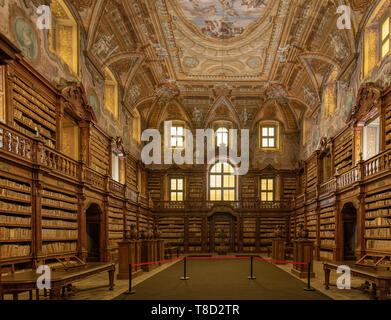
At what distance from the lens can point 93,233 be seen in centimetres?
1410

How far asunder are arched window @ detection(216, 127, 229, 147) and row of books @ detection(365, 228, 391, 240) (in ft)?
45.5

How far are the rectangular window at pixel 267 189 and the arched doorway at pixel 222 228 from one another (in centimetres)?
279

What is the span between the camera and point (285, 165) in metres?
23.7

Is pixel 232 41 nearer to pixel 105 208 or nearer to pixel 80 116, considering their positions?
pixel 80 116

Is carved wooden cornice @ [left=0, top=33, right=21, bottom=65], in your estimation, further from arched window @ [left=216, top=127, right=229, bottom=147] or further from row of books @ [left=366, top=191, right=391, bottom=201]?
arched window @ [left=216, top=127, right=229, bottom=147]

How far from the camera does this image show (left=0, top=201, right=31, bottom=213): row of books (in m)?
7.59

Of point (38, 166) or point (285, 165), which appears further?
point (285, 165)

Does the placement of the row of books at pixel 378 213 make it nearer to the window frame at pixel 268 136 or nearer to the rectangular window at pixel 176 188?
the window frame at pixel 268 136

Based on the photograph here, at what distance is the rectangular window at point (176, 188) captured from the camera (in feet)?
78.5

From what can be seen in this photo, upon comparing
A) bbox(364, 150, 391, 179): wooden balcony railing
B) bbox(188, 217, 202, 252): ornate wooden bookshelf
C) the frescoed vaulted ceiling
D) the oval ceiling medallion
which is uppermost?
the oval ceiling medallion

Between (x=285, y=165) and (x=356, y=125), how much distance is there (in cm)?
1036

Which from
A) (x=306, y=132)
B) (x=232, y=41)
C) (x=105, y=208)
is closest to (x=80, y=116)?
(x=105, y=208)

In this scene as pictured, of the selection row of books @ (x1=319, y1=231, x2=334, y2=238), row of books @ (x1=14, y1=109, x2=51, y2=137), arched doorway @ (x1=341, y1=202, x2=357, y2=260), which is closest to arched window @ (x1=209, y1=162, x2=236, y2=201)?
row of books @ (x1=319, y1=231, x2=334, y2=238)

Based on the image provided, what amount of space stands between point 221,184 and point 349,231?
1052 centimetres
